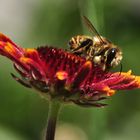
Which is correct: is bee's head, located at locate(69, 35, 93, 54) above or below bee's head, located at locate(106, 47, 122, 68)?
above

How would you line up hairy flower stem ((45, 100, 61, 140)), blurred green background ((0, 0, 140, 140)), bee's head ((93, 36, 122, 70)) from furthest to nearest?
blurred green background ((0, 0, 140, 140)) → bee's head ((93, 36, 122, 70)) → hairy flower stem ((45, 100, 61, 140))

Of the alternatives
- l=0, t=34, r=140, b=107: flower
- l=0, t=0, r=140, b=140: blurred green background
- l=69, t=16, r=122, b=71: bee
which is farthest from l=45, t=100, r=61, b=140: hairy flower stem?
l=0, t=0, r=140, b=140: blurred green background

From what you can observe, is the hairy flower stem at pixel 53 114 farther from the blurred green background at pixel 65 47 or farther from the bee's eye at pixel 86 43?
the blurred green background at pixel 65 47

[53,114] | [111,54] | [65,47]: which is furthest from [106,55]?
[65,47]

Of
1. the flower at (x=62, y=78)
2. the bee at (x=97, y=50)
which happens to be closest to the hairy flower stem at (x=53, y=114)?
the flower at (x=62, y=78)

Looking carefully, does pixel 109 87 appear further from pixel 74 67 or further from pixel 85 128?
pixel 85 128

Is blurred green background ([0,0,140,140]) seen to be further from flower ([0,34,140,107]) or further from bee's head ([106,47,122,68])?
flower ([0,34,140,107])
